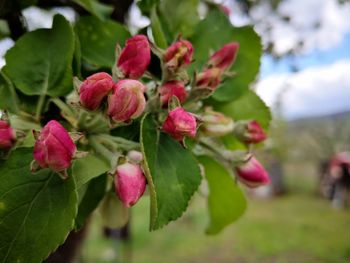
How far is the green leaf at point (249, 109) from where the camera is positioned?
43 cm

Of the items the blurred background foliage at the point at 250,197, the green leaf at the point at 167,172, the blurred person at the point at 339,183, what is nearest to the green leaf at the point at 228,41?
the blurred background foliage at the point at 250,197

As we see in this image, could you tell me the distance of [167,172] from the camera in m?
0.30

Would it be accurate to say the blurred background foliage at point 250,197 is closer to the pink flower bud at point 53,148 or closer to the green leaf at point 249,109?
the green leaf at point 249,109

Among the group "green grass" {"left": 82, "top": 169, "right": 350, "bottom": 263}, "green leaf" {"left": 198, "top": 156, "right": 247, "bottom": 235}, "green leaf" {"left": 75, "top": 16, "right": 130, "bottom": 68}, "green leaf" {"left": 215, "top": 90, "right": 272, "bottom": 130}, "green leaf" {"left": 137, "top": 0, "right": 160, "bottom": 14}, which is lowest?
"green grass" {"left": 82, "top": 169, "right": 350, "bottom": 263}

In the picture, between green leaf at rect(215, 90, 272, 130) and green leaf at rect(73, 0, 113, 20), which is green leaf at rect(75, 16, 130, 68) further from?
green leaf at rect(215, 90, 272, 130)

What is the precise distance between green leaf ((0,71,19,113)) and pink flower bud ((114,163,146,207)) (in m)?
0.11

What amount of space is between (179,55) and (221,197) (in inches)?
7.0

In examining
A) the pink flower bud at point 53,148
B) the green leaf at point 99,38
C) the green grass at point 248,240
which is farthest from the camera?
the green grass at point 248,240

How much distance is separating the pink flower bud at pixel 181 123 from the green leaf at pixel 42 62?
0.31 feet

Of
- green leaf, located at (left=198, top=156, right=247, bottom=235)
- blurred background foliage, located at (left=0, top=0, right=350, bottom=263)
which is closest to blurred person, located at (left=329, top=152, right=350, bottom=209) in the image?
blurred background foliage, located at (left=0, top=0, right=350, bottom=263)

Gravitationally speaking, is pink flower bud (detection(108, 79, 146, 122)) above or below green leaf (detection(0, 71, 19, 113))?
above

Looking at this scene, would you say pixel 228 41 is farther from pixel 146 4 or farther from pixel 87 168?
pixel 87 168

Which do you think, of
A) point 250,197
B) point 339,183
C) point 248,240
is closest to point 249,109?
point 248,240

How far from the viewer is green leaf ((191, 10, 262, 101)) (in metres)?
0.41
